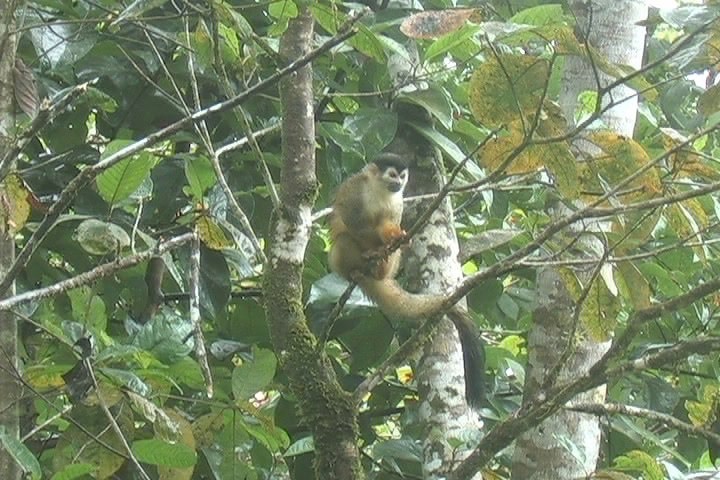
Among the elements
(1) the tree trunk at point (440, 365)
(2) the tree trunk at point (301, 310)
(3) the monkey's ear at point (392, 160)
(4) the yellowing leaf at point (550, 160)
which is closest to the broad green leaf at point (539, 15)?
(4) the yellowing leaf at point (550, 160)

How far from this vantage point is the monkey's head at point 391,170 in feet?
10.6

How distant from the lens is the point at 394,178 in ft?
11.0

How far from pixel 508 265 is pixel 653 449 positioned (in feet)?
6.02

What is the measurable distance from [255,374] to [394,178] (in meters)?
1.29

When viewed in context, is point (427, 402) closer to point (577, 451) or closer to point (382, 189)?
A: point (577, 451)

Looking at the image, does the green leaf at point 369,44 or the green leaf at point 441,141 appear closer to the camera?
the green leaf at point 369,44

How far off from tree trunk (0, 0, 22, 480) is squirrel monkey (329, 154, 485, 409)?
1.09m

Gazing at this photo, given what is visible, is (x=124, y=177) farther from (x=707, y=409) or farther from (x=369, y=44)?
(x=707, y=409)

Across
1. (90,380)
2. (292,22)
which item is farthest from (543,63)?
(90,380)

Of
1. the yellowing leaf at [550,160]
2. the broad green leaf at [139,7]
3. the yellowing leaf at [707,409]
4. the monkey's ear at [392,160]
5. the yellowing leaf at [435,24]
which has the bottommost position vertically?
the monkey's ear at [392,160]

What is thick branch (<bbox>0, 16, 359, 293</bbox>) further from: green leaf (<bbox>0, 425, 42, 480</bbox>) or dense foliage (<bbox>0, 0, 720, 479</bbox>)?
green leaf (<bbox>0, 425, 42, 480</bbox>)

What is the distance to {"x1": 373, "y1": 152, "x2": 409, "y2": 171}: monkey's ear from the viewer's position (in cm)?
320

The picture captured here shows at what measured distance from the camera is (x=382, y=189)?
3.54 meters

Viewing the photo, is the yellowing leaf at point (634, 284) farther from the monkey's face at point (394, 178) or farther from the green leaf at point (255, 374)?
the monkey's face at point (394, 178)
